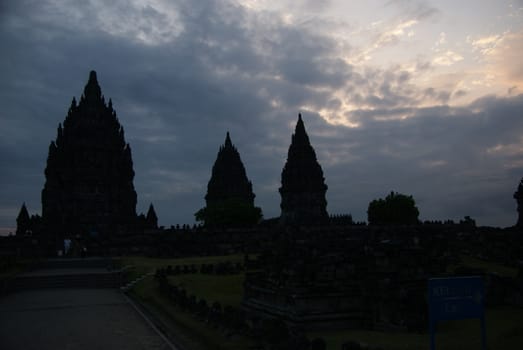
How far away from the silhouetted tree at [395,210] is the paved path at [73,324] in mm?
67551

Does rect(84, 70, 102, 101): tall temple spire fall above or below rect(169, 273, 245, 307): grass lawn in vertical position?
above

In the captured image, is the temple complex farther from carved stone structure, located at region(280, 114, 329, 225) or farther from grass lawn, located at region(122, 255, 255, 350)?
grass lawn, located at region(122, 255, 255, 350)

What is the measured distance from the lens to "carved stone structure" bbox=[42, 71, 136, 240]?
5797 cm

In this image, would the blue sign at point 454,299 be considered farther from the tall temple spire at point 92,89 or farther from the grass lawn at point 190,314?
the tall temple spire at point 92,89

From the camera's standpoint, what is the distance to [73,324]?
14.3 metres

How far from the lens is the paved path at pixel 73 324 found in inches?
466

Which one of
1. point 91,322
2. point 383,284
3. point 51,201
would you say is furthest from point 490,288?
point 51,201

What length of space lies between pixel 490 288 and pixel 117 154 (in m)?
59.7

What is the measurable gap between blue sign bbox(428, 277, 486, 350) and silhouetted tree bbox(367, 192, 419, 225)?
247 feet

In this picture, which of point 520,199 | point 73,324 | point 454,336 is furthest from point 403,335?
point 520,199

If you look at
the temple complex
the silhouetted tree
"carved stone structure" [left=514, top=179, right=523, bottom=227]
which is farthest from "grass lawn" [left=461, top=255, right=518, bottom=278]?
the temple complex

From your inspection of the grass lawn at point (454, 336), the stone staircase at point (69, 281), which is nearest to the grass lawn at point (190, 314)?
the stone staircase at point (69, 281)

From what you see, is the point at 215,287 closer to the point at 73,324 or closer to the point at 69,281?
the point at 73,324

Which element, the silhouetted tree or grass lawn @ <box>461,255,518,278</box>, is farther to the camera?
the silhouetted tree
